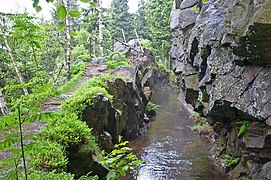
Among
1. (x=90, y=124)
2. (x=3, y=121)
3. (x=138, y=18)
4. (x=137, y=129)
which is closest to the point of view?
(x=3, y=121)

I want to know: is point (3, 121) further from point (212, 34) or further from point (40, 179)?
point (212, 34)

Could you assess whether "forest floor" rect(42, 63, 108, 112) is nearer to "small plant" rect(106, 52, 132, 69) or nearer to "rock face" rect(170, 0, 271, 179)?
"small plant" rect(106, 52, 132, 69)

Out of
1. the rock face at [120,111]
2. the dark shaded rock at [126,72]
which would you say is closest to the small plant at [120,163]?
the rock face at [120,111]

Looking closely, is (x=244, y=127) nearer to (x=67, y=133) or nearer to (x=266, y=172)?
(x=266, y=172)

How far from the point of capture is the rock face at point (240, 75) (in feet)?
22.8

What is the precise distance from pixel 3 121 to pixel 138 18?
4480cm

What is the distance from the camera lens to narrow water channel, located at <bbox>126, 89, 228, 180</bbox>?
9.85m

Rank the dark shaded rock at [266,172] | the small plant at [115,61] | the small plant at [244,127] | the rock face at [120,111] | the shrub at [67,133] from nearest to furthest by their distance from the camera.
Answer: the shrub at [67,133] < the dark shaded rock at [266,172] < the small plant at [244,127] < the rock face at [120,111] < the small plant at [115,61]

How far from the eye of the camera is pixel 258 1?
6758mm

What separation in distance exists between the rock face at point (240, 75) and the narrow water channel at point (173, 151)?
114cm

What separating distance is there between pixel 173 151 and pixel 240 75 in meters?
5.53

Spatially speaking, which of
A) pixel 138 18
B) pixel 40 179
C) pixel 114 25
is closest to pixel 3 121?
pixel 40 179

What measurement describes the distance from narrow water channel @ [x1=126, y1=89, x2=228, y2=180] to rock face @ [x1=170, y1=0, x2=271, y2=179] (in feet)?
3.73

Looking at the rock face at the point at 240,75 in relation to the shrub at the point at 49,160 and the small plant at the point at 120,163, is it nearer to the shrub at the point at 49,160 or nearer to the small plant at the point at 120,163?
the small plant at the point at 120,163
